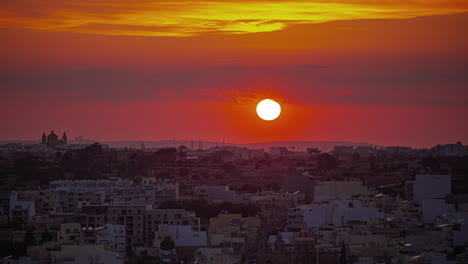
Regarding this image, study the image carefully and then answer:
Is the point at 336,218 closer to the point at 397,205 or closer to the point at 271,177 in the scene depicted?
the point at 397,205

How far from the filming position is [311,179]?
75.4 metres

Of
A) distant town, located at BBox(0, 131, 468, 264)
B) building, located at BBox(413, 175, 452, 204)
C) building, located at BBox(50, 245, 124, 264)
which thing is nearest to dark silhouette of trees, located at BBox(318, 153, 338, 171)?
distant town, located at BBox(0, 131, 468, 264)

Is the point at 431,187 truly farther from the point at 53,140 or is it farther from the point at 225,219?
the point at 53,140

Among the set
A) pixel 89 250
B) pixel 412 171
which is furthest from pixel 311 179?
pixel 89 250

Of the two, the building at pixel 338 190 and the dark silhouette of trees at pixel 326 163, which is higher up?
the dark silhouette of trees at pixel 326 163

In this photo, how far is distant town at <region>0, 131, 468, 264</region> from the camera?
41844mm

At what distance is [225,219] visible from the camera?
53.2m

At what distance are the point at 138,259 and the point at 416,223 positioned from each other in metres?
13.9

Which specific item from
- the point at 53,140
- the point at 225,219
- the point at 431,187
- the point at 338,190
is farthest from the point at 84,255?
the point at 53,140

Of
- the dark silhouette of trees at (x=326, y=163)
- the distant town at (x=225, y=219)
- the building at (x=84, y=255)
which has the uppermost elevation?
the dark silhouette of trees at (x=326, y=163)

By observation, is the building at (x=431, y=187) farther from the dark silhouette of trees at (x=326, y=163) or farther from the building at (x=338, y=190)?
the dark silhouette of trees at (x=326, y=163)

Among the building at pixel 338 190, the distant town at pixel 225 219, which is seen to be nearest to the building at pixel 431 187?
the distant town at pixel 225 219

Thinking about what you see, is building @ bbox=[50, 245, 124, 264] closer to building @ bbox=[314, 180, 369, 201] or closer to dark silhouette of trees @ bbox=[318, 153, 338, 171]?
building @ bbox=[314, 180, 369, 201]

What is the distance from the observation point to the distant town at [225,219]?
41.8 m
